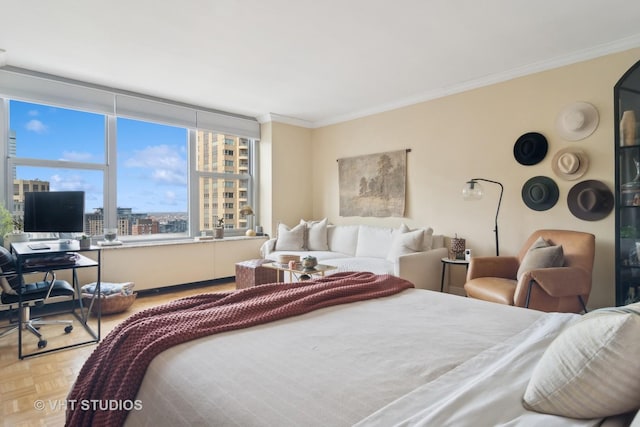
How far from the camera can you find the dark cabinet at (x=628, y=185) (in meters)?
2.91

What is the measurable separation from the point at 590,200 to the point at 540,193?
0.43 metres

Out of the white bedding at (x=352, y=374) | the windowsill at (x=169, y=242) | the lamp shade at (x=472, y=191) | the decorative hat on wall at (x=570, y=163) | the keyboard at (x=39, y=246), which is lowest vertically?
the white bedding at (x=352, y=374)

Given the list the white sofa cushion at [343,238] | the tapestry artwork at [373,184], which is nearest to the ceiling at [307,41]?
the tapestry artwork at [373,184]

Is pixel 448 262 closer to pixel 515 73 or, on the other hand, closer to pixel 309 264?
pixel 309 264

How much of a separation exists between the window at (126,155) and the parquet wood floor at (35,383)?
5.81ft

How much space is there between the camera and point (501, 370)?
1.10 m

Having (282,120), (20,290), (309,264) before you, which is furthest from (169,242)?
(282,120)

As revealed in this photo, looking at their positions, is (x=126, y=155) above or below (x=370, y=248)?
above

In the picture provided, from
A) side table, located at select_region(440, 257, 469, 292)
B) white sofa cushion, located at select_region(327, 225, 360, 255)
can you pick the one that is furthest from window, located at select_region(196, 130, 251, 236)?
side table, located at select_region(440, 257, 469, 292)

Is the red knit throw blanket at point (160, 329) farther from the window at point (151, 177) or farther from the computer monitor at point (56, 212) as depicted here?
the window at point (151, 177)

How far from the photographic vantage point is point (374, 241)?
4.84 m

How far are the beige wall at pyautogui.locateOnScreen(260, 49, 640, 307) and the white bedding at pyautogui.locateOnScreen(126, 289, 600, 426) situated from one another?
2469 mm

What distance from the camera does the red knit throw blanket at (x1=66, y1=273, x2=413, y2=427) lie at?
125 centimetres

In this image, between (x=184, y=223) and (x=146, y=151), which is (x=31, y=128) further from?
(x=184, y=223)
